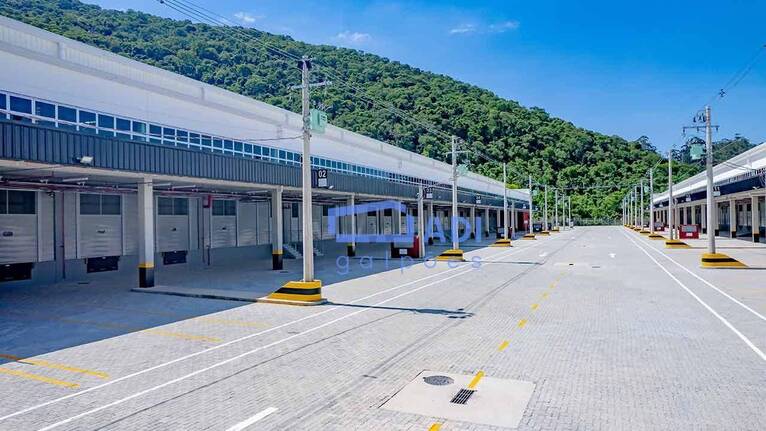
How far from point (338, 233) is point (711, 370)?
39.0 metres

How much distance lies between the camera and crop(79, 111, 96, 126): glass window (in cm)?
2320

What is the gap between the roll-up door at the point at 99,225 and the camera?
83.2 feet

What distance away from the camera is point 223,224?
33938 millimetres

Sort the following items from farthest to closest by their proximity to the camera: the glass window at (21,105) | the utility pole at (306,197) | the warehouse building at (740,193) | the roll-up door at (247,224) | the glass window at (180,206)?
the warehouse building at (740,193)
the roll-up door at (247,224)
the glass window at (180,206)
the glass window at (21,105)
the utility pole at (306,197)

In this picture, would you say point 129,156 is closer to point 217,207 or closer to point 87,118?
point 87,118

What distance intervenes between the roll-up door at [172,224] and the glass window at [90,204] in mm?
3653

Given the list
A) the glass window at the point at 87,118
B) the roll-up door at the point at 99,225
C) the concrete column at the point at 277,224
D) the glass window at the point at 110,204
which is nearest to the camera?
the glass window at the point at 87,118

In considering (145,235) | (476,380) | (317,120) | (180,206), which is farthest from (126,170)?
(476,380)

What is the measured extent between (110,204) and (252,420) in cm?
2357

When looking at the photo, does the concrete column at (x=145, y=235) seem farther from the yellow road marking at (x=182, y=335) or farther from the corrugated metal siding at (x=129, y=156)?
the yellow road marking at (x=182, y=335)

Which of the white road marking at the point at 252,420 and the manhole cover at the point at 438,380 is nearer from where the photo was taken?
the white road marking at the point at 252,420

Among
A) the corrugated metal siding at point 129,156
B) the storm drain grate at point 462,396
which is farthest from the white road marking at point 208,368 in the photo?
the corrugated metal siding at point 129,156

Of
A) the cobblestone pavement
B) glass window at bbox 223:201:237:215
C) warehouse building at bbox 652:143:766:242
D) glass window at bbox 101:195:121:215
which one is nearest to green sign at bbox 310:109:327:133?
the cobblestone pavement

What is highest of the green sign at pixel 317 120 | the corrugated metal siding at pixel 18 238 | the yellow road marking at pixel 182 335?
the green sign at pixel 317 120
